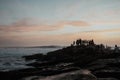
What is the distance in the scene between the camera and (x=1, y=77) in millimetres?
20078

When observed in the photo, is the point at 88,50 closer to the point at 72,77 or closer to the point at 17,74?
the point at 17,74

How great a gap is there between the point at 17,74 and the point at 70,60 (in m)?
20.3

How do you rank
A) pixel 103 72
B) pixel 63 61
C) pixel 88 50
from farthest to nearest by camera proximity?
pixel 88 50, pixel 63 61, pixel 103 72

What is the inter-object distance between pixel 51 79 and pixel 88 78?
263 cm

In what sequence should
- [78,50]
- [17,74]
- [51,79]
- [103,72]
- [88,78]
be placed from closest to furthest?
[88,78] < [51,79] < [103,72] < [17,74] < [78,50]

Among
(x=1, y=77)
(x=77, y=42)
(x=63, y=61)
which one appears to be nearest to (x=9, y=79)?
A: (x=1, y=77)

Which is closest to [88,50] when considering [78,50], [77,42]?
[78,50]

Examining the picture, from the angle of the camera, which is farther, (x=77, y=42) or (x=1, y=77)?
(x=77, y=42)

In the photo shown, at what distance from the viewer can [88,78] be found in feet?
45.2

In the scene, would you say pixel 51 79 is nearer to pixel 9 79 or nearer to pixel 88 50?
pixel 9 79

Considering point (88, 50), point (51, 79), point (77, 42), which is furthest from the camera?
point (77, 42)

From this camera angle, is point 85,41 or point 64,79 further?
point 85,41

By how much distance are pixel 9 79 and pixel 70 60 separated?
20.6 meters

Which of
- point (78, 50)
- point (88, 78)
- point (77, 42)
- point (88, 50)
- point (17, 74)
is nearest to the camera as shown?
point (88, 78)
